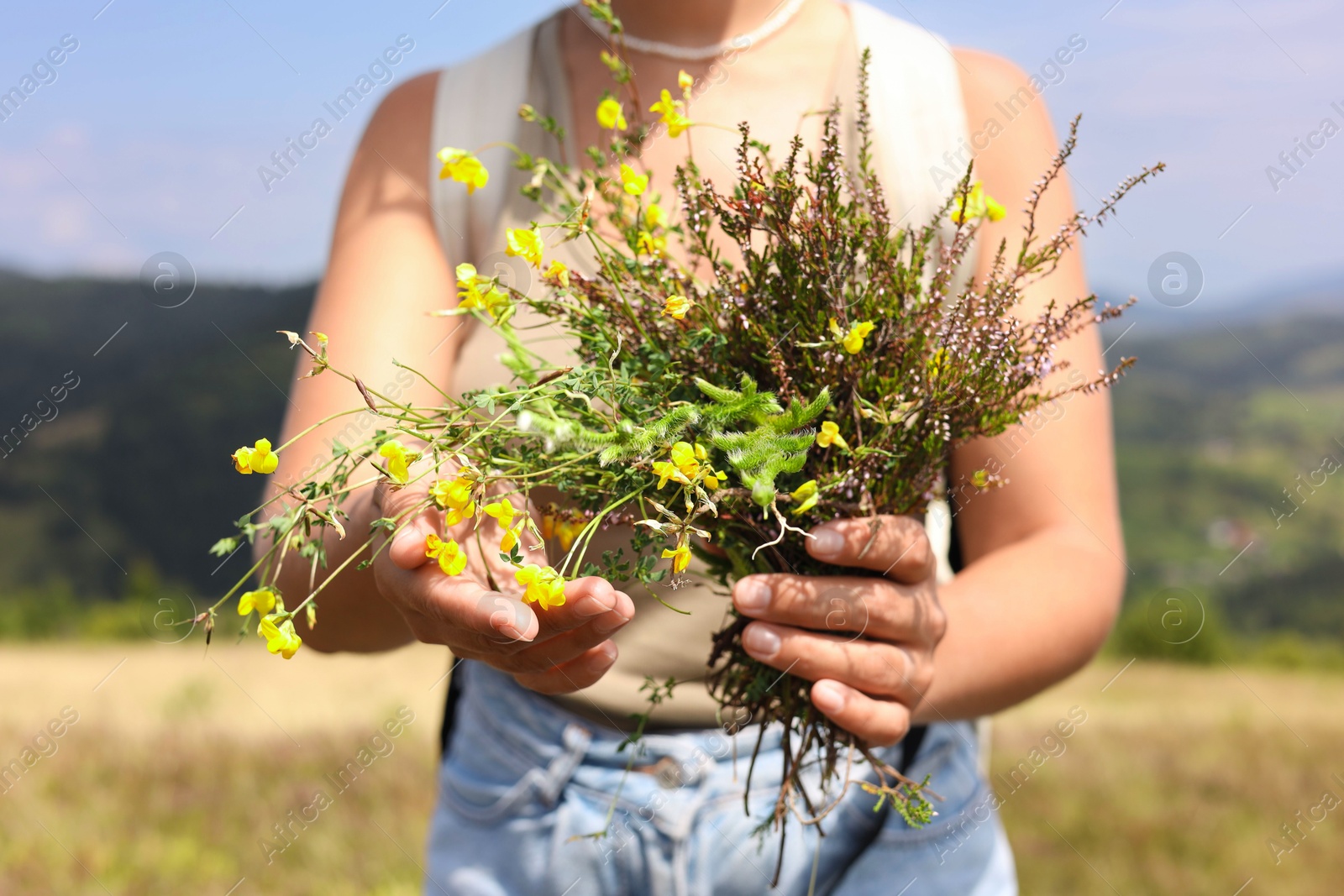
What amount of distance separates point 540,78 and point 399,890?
3512 millimetres

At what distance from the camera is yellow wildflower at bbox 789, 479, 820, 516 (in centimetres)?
116

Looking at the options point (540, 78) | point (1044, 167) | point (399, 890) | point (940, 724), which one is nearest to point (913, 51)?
point (1044, 167)

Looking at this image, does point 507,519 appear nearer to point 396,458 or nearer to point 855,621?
point 396,458

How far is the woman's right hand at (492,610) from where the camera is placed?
3.61 feet

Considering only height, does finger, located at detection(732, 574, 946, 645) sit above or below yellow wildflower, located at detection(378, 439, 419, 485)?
below

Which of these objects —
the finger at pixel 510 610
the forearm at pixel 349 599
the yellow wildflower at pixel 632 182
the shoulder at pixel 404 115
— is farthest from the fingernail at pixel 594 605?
the shoulder at pixel 404 115

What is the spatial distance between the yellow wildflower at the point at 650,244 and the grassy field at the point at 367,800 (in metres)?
1.93

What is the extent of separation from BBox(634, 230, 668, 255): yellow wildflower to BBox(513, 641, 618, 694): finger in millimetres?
557

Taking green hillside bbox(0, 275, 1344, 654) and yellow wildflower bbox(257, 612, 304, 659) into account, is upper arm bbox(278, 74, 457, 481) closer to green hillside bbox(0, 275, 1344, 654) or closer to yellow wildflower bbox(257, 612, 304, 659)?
yellow wildflower bbox(257, 612, 304, 659)

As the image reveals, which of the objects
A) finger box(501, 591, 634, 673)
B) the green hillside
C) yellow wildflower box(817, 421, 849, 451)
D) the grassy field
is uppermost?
yellow wildflower box(817, 421, 849, 451)

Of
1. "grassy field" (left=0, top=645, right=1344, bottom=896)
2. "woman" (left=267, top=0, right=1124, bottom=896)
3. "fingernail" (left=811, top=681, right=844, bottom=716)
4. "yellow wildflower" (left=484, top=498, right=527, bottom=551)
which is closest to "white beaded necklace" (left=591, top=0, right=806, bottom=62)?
"woman" (left=267, top=0, right=1124, bottom=896)

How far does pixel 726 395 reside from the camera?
1.17 m

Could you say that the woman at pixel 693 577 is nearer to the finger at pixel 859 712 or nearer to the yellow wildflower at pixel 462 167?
the finger at pixel 859 712

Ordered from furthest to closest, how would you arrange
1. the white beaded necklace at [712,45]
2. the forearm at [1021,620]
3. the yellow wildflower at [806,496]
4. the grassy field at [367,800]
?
the grassy field at [367,800] → the white beaded necklace at [712,45] → the forearm at [1021,620] → the yellow wildflower at [806,496]
